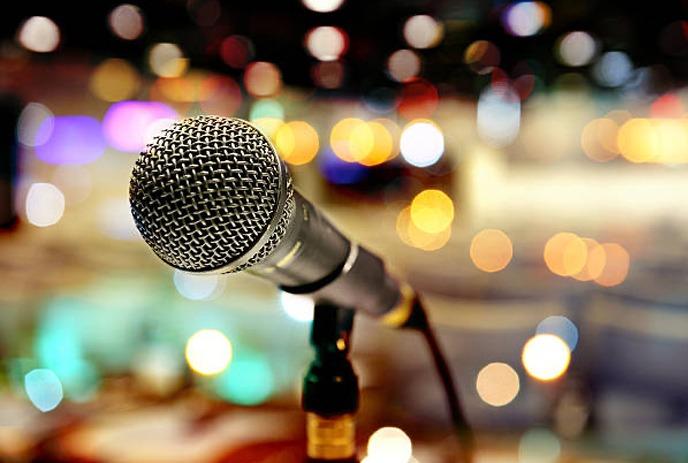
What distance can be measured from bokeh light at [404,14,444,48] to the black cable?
3.88 m

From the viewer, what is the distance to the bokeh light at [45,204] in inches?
316

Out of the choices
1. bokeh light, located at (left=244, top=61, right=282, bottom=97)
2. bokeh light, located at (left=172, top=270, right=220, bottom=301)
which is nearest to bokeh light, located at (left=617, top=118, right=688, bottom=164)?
bokeh light, located at (left=244, top=61, right=282, bottom=97)

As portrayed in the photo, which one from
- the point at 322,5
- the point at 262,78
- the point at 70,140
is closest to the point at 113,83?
the point at 70,140

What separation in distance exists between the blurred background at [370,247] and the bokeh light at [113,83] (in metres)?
0.06

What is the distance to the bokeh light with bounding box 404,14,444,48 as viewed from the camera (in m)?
4.63

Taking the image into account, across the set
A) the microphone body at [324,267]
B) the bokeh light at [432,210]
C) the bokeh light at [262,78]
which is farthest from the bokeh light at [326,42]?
the microphone body at [324,267]

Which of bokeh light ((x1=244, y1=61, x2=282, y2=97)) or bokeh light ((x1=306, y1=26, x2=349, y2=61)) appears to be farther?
bokeh light ((x1=244, y1=61, x2=282, y2=97))

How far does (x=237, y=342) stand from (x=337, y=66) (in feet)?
15.7

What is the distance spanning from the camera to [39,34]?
170 inches

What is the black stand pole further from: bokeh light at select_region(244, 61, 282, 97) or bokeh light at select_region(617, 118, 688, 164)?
bokeh light at select_region(617, 118, 688, 164)

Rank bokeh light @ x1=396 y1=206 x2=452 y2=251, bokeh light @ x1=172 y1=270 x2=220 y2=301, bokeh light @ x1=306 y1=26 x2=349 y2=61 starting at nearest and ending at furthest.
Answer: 1. bokeh light @ x1=172 y1=270 x2=220 y2=301
2. bokeh light @ x1=306 y1=26 x2=349 y2=61
3. bokeh light @ x1=396 y1=206 x2=452 y2=251

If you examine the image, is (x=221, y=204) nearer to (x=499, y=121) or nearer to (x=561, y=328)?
(x=561, y=328)

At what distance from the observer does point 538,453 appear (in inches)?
68.7

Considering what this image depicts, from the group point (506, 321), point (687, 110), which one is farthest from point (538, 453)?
point (687, 110)
